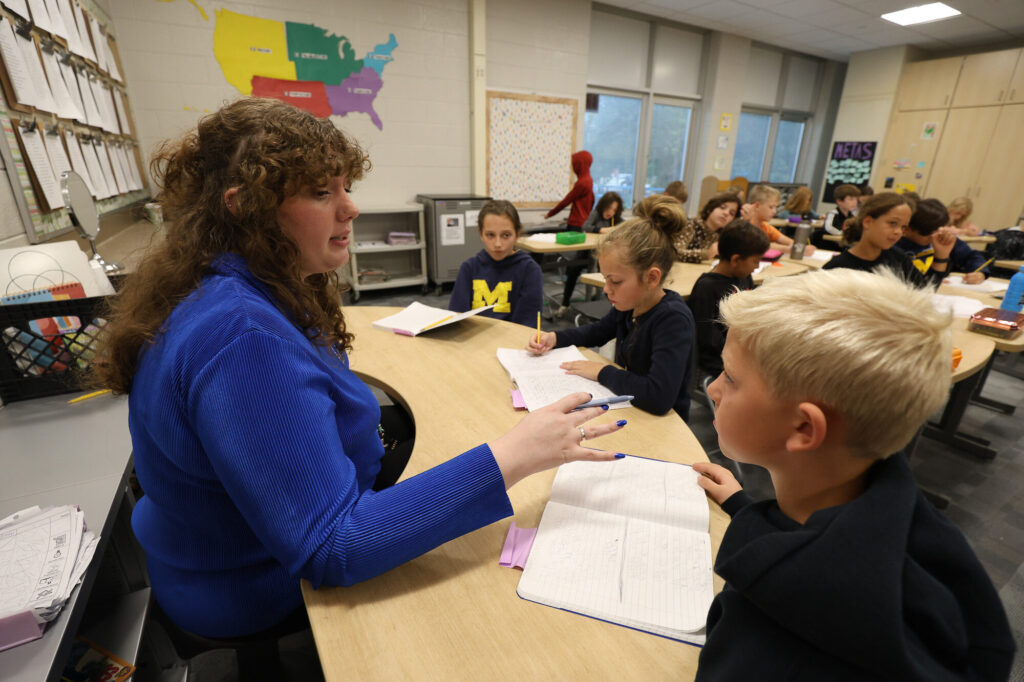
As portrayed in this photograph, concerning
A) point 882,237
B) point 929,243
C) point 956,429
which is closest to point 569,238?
point 882,237

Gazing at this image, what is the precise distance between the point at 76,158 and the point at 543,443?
8.01 ft

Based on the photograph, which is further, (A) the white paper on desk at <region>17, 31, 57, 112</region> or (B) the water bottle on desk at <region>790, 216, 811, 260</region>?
(B) the water bottle on desk at <region>790, 216, 811, 260</region>

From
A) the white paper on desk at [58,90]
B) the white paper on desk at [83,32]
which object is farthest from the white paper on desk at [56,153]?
the white paper on desk at [83,32]

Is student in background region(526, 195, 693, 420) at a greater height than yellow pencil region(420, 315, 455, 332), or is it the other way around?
student in background region(526, 195, 693, 420)

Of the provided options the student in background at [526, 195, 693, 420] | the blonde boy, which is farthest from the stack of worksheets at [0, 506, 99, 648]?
the student in background at [526, 195, 693, 420]

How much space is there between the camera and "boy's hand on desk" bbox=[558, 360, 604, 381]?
130 cm

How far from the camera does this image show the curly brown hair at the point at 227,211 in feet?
2.32

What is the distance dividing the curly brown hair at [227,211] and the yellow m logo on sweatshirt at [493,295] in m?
1.54

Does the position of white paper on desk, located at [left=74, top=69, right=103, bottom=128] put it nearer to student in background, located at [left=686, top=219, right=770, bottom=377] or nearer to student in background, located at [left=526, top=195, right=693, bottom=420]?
student in background, located at [left=526, top=195, right=693, bottom=420]

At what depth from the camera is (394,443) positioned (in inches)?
59.7

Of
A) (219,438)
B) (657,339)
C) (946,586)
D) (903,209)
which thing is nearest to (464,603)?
(219,438)

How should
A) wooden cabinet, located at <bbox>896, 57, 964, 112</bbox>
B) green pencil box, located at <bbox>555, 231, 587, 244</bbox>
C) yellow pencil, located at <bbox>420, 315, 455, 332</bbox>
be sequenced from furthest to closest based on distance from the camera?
1. wooden cabinet, located at <bbox>896, 57, 964, 112</bbox>
2. green pencil box, located at <bbox>555, 231, 587, 244</bbox>
3. yellow pencil, located at <bbox>420, 315, 455, 332</bbox>

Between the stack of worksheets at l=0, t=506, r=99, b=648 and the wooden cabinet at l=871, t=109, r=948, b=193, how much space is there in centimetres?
874

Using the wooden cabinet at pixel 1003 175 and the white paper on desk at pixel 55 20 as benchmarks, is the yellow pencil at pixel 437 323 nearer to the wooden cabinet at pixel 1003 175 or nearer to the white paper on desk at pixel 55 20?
the white paper on desk at pixel 55 20
